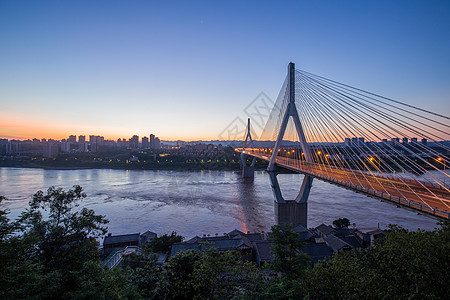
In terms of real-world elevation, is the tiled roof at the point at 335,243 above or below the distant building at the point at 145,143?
below

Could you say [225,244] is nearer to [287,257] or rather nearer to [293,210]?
[287,257]

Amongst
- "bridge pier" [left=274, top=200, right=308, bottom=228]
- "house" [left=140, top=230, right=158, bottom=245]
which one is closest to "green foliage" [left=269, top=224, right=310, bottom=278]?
"bridge pier" [left=274, top=200, right=308, bottom=228]

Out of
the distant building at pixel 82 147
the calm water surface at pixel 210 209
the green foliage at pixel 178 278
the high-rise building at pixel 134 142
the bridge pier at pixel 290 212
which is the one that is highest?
the high-rise building at pixel 134 142

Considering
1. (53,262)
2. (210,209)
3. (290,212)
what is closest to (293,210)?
(290,212)

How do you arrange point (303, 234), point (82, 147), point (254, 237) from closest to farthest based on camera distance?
point (254, 237) < point (303, 234) < point (82, 147)

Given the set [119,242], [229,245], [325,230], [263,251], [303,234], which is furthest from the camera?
[325,230]

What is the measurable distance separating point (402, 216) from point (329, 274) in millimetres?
11574

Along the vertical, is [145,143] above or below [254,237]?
above

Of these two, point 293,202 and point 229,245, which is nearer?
point 229,245

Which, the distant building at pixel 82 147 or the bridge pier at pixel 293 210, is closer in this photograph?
the bridge pier at pixel 293 210

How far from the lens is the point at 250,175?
989 inches

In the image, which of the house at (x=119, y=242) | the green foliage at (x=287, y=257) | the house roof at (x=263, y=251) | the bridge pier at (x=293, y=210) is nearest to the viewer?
the green foliage at (x=287, y=257)

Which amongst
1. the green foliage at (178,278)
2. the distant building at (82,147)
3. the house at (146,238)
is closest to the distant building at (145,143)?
the distant building at (82,147)

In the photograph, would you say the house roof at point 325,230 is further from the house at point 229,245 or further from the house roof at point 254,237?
the house at point 229,245
